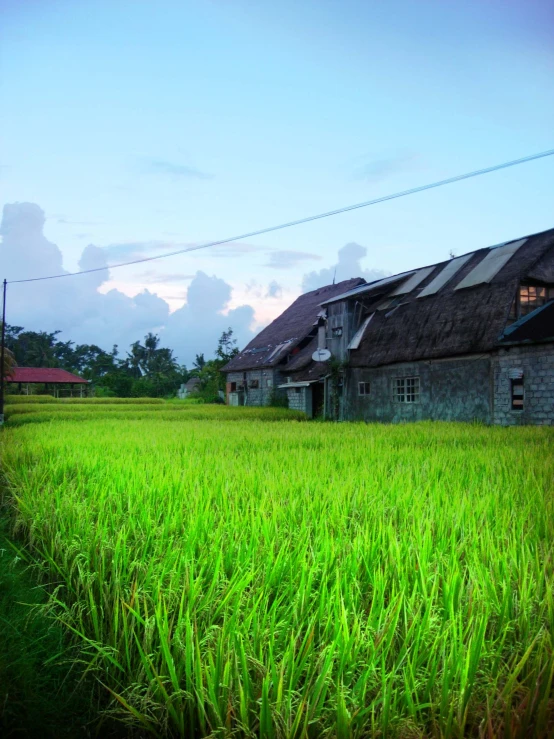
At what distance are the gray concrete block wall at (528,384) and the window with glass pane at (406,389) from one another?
3284 mm

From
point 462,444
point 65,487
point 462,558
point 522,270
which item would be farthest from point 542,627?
point 522,270

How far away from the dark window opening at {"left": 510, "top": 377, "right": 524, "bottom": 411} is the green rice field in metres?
8.69

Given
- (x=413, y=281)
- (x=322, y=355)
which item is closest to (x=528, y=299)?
(x=413, y=281)

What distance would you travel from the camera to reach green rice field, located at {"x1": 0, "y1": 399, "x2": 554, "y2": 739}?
1.88m

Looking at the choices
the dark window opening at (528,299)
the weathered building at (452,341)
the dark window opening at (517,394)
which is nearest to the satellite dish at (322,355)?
the weathered building at (452,341)

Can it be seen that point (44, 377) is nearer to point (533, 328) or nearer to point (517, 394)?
point (517, 394)

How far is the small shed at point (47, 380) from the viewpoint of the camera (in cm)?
4747

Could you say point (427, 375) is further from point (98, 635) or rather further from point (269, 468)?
point (98, 635)

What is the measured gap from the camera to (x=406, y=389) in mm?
18188

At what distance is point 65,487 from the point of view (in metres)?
5.38

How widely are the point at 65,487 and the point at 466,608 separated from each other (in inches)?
157

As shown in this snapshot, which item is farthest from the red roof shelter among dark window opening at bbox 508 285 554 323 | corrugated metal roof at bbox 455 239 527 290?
dark window opening at bbox 508 285 554 323

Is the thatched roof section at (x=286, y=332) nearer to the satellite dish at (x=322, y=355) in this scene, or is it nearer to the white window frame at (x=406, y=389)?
the satellite dish at (x=322, y=355)

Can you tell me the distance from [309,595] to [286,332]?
2772cm
